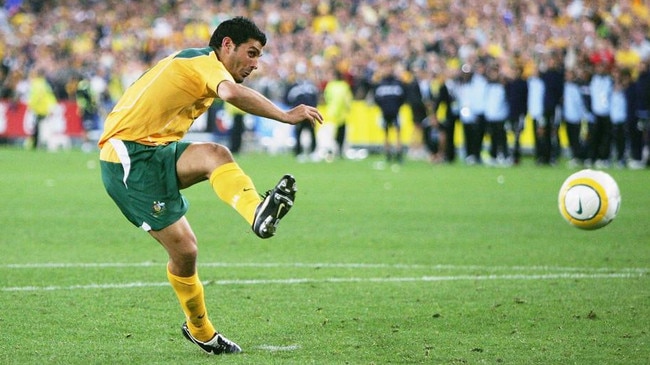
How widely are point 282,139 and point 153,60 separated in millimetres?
7451

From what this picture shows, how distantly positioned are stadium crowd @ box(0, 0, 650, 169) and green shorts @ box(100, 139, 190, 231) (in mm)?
20674

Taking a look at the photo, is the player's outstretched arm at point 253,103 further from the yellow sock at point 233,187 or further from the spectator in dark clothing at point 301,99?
the spectator in dark clothing at point 301,99

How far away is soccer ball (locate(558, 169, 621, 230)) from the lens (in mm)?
Answer: 9141

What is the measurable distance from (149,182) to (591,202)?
4.08 metres

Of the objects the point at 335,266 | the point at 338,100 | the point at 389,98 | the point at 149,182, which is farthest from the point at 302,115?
the point at 338,100

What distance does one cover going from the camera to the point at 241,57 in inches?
264

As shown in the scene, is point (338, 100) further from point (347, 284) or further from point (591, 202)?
point (591, 202)

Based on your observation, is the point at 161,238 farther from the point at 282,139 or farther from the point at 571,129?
the point at 282,139

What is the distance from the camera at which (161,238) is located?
264 inches

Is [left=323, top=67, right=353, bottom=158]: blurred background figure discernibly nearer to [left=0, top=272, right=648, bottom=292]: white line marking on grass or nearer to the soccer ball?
[left=0, top=272, right=648, bottom=292]: white line marking on grass

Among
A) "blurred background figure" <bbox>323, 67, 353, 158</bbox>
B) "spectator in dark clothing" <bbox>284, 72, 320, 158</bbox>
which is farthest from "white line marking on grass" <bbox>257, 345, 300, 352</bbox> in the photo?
"blurred background figure" <bbox>323, 67, 353, 158</bbox>

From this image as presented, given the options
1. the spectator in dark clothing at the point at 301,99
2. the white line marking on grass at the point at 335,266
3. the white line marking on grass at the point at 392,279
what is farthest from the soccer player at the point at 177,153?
the spectator in dark clothing at the point at 301,99

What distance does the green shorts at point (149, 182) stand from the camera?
260 inches

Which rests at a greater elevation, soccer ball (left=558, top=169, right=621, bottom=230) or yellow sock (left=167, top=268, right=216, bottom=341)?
soccer ball (left=558, top=169, right=621, bottom=230)
